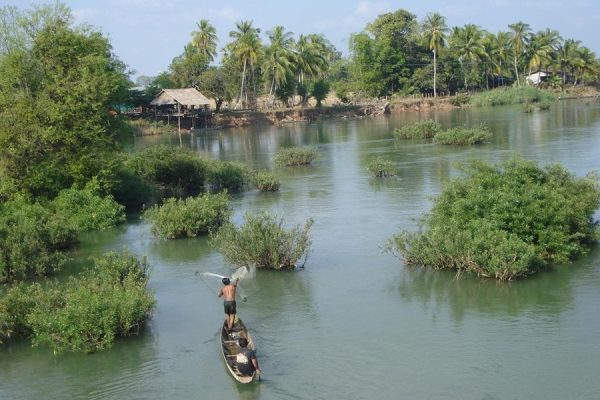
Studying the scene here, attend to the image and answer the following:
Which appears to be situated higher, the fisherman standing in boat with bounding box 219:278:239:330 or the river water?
the fisherman standing in boat with bounding box 219:278:239:330

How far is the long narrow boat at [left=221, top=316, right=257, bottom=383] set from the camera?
1120 centimetres

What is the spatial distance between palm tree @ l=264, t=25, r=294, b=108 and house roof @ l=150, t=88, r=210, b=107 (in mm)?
11529

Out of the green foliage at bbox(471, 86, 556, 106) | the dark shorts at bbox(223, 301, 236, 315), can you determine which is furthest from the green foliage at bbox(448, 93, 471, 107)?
the dark shorts at bbox(223, 301, 236, 315)

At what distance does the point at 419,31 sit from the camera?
94062 mm

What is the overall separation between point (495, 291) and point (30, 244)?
37.1 feet

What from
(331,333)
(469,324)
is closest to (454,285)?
(469,324)

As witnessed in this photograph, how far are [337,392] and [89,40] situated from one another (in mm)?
20008

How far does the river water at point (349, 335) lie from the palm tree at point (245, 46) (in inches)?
2202

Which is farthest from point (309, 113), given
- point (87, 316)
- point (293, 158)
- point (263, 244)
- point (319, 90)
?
point (87, 316)

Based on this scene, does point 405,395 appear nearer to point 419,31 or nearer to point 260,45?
point 260,45

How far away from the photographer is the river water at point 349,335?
11383 millimetres

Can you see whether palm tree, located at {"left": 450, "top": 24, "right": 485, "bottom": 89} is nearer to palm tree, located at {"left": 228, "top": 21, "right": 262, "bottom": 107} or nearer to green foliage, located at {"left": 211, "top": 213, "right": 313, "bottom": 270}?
palm tree, located at {"left": 228, "top": 21, "right": 262, "bottom": 107}

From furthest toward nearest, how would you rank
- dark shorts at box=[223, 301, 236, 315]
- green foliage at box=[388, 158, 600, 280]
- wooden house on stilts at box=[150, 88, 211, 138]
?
wooden house on stilts at box=[150, 88, 211, 138]
green foliage at box=[388, 158, 600, 280]
dark shorts at box=[223, 301, 236, 315]

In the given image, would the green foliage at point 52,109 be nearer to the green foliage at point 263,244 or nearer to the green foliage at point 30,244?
the green foliage at point 30,244
